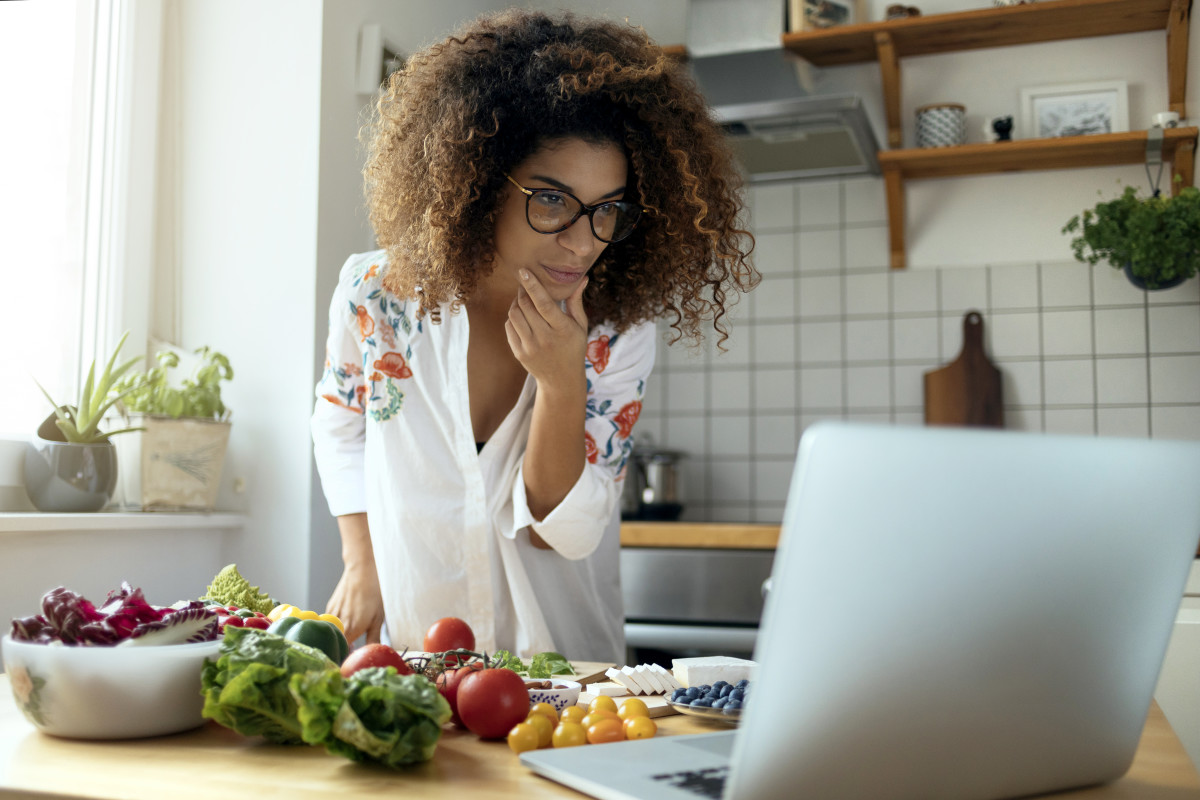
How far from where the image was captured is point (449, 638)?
91 cm

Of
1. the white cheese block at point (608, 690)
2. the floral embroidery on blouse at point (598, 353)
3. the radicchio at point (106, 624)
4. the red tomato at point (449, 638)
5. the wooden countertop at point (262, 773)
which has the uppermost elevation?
the floral embroidery on blouse at point (598, 353)

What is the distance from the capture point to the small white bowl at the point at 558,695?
75 centimetres

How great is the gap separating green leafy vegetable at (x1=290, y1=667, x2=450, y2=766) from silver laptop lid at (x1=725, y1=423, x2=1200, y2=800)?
215 millimetres

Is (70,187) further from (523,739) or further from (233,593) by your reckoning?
(523,739)

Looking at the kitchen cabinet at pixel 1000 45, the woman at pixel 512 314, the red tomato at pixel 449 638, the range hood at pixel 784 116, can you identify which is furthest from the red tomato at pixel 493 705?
the kitchen cabinet at pixel 1000 45

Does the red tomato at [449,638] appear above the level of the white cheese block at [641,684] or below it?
above

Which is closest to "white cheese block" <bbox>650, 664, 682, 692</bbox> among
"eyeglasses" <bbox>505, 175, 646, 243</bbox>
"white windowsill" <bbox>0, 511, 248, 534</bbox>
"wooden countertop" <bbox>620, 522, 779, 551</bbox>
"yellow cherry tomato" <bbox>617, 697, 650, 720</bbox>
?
"yellow cherry tomato" <bbox>617, 697, 650, 720</bbox>

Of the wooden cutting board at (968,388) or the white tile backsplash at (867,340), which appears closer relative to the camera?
the wooden cutting board at (968,388)

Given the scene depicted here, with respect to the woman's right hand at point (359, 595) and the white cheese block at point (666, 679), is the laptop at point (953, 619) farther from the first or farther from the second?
the woman's right hand at point (359, 595)

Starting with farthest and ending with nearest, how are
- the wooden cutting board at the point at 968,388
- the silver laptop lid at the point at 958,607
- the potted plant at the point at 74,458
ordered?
the wooden cutting board at the point at 968,388
the potted plant at the point at 74,458
the silver laptop lid at the point at 958,607

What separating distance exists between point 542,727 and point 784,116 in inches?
77.9

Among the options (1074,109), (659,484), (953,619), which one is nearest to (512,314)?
(953,619)

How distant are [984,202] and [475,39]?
1.95 metres

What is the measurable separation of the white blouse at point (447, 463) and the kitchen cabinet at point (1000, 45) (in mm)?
1558
